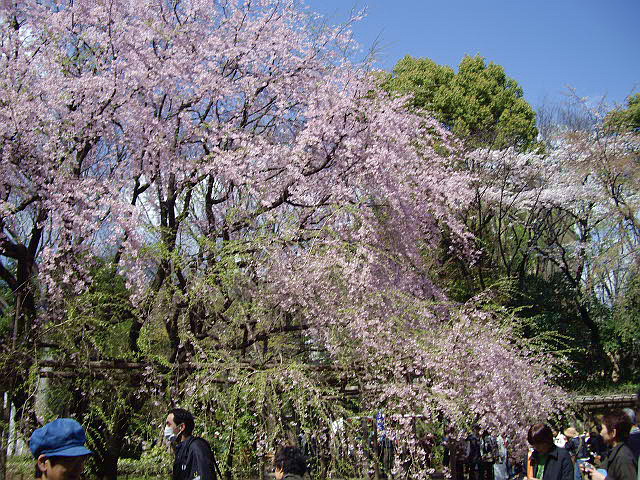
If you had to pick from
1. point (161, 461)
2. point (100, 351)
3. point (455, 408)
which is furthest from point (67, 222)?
point (455, 408)

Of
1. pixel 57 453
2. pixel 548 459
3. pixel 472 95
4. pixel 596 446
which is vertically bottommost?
pixel 596 446

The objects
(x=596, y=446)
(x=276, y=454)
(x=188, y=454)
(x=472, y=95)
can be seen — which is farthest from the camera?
(x=472, y=95)

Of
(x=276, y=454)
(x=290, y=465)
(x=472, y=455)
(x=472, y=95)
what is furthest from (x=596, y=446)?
(x=472, y=95)

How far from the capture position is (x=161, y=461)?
263 inches

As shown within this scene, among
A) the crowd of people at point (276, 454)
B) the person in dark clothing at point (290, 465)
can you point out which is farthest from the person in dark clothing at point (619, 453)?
the person in dark clothing at point (290, 465)

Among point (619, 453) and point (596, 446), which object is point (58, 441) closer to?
point (619, 453)

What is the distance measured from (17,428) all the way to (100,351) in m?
1.06

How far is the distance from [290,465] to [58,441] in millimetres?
1874

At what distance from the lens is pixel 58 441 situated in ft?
7.32

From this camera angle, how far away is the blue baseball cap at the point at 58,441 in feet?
7.30

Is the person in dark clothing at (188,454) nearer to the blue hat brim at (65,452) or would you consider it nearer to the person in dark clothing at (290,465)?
the person in dark clothing at (290,465)

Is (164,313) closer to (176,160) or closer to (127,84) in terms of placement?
(176,160)

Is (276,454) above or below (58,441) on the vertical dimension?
below

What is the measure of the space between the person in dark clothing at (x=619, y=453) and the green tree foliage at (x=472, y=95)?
700 inches
